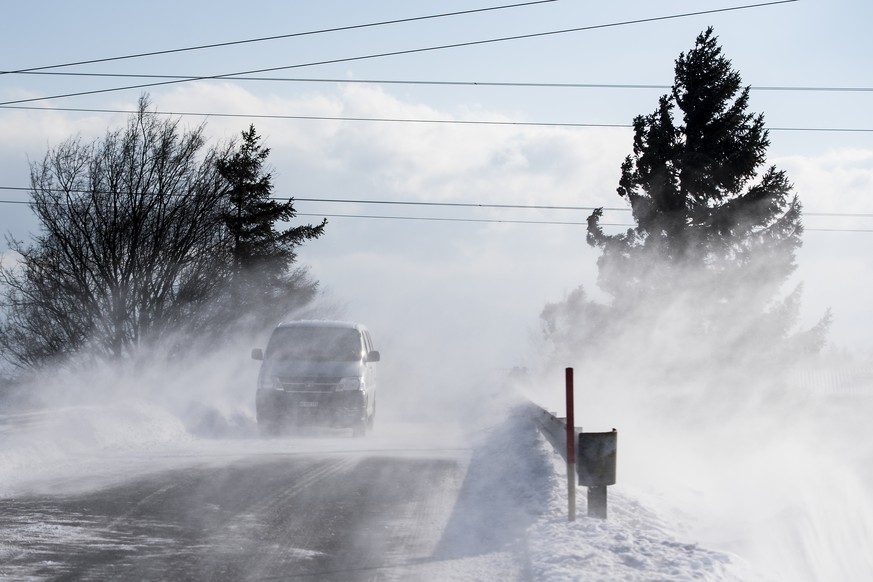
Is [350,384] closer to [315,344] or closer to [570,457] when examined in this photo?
[315,344]

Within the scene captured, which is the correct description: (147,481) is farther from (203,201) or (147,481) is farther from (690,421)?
(690,421)

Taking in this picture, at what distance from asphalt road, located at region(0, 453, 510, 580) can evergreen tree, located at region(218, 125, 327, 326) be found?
2251 centimetres

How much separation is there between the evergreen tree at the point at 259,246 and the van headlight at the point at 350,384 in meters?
15.6

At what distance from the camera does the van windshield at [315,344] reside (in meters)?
19.4

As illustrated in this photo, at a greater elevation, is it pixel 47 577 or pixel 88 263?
pixel 88 263

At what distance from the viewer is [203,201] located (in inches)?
1137

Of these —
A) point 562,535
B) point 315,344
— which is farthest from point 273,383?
point 562,535

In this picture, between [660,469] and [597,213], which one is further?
[597,213]

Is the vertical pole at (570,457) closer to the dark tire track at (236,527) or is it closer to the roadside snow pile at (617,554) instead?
the roadside snow pile at (617,554)

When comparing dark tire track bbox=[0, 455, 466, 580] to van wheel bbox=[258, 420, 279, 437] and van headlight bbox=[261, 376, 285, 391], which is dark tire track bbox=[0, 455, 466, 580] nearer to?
van headlight bbox=[261, 376, 285, 391]

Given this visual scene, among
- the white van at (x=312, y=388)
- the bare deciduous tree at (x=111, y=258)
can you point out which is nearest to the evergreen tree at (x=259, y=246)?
the bare deciduous tree at (x=111, y=258)

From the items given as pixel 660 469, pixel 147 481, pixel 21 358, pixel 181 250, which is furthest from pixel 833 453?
pixel 21 358

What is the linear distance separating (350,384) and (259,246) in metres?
20.2

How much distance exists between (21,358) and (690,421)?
72.9 feet
